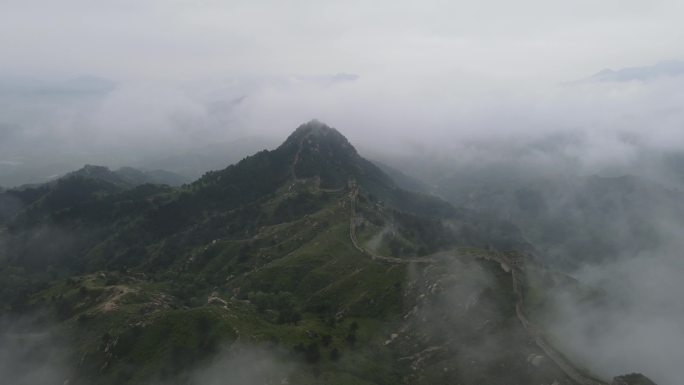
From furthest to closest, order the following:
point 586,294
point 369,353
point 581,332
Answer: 1. point 586,294
2. point 369,353
3. point 581,332

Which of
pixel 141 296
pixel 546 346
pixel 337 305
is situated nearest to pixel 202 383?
pixel 337 305

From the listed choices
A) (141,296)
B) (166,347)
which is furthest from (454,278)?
(141,296)

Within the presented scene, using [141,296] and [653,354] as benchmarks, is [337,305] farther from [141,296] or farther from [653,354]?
[653,354]

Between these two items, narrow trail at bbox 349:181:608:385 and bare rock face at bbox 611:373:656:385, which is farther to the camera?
narrow trail at bbox 349:181:608:385

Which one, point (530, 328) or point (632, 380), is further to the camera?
point (530, 328)

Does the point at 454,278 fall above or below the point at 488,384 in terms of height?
above

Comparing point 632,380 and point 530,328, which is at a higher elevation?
point 530,328

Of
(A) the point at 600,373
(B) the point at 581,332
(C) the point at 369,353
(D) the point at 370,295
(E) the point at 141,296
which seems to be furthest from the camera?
(E) the point at 141,296

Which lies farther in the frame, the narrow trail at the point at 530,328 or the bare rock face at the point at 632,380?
the narrow trail at the point at 530,328

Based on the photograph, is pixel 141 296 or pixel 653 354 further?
pixel 141 296
